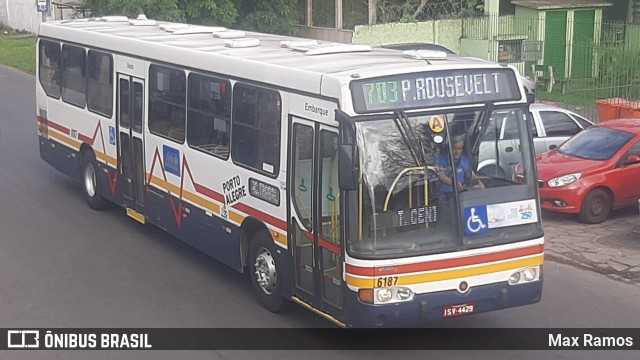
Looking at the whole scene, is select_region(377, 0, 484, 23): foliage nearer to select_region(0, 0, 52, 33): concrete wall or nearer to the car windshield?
the car windshield

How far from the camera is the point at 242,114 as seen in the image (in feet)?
36.3

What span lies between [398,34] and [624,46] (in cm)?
629

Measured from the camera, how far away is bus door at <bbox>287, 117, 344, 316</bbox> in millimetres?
9219

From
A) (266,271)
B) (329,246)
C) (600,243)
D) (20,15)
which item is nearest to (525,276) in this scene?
(329,246)

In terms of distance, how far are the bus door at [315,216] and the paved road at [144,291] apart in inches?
25.3

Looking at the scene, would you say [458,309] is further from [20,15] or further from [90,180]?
[20,15]

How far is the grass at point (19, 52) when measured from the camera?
3610 cm

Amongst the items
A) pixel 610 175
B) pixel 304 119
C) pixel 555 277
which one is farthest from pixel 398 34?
pixel 304 119

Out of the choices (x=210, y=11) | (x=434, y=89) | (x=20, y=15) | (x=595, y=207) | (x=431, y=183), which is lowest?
(x=595, y=207)

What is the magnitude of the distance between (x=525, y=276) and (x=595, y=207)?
5.98 meters

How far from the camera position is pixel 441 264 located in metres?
8.98

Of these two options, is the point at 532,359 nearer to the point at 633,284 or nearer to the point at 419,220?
the point at 419,220

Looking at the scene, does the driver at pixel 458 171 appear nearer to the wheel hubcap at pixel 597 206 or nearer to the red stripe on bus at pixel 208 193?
the red stripe on bus at pixel 208 193

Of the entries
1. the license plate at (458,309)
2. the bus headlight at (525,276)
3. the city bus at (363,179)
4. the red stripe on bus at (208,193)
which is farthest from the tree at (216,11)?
the license plate at (458,309)
